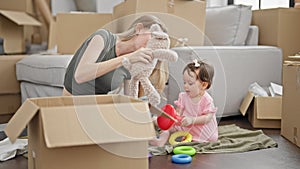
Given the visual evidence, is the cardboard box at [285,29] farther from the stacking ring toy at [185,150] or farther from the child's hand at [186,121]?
the stacking ring toy at [185,150]

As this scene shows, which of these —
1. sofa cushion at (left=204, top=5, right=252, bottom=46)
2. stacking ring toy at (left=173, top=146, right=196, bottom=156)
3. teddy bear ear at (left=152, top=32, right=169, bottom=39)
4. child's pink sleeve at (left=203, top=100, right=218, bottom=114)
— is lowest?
stacking ring toy at (left=173, top=146, right=196, bottom=156)

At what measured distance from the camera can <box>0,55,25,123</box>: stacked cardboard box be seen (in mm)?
2758

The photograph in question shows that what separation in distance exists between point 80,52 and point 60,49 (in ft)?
3.99

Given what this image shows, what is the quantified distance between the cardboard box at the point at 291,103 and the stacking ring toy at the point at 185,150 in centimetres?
47

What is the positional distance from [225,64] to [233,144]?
0.70 metres

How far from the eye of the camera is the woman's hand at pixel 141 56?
155 cm

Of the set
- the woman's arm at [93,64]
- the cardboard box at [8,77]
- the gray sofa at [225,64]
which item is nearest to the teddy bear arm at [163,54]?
the woman's arm at [93,64]

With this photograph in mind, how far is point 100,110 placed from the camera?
3.75ft

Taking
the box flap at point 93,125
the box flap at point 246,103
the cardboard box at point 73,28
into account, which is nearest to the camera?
the box flap at point 93,125

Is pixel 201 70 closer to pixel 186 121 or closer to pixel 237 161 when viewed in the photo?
pixel 186 121

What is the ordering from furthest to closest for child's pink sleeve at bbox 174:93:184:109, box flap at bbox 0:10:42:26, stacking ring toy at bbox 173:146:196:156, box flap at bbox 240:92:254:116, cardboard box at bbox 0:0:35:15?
cardboard box at bbox 0:0:35:15 → box flap at bbox 0:10:42:26 → box flap at bbox 240:92:254:116 → child's pink sleeve at bbox 174:93:184:109 → stacking ring toy at bbox 173:146:196:156

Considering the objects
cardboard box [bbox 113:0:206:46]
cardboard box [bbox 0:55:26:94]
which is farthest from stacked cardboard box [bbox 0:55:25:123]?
cardboard box [bbox 113:0:206:46]

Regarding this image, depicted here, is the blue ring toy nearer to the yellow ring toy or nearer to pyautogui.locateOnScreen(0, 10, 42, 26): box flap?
the yellow ring toy

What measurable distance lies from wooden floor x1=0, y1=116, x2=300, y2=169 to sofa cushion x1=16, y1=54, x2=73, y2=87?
80 centimetres
